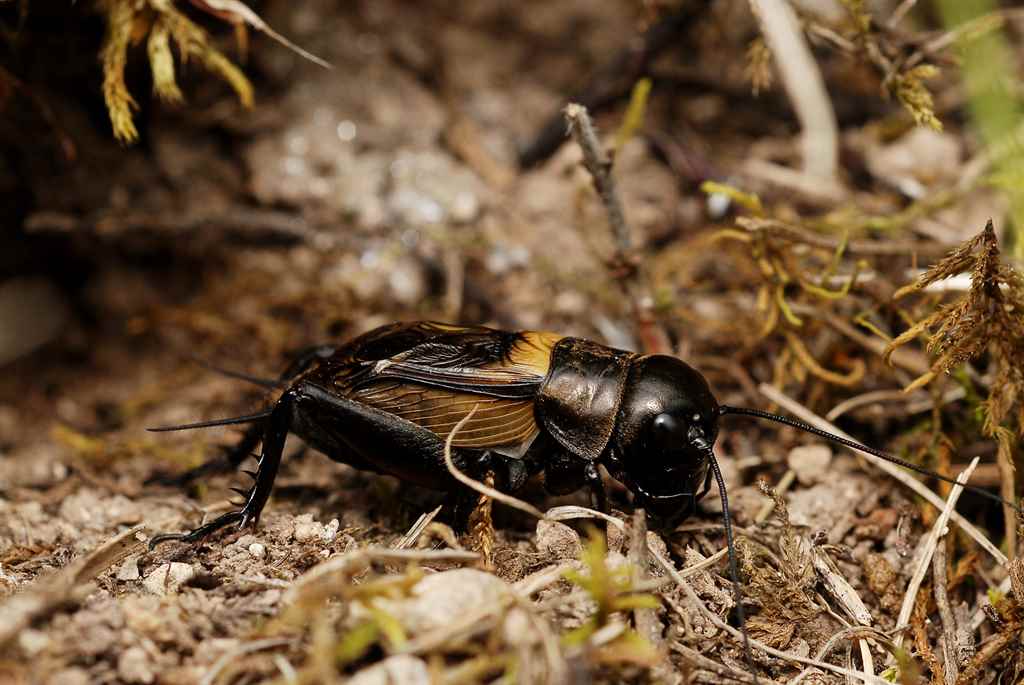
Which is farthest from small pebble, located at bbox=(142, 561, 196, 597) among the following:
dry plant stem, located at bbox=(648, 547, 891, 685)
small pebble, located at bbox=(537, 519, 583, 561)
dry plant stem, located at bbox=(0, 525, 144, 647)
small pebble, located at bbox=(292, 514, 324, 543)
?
dry plant stem, located at bbox=(648, 547, 891, 685)

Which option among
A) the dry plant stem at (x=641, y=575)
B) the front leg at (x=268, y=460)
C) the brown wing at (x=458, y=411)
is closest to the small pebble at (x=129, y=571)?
the front leg at (x=268, y=460)

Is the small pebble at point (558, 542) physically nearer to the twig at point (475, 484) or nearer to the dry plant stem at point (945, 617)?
the twig at point (475, 484)

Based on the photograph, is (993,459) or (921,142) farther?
(921,142)

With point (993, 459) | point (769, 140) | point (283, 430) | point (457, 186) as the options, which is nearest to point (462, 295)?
point (457, 186)

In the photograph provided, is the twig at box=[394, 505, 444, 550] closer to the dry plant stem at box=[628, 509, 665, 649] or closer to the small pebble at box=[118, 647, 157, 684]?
the dry plant stem at box=[628, 509, 665, 649]

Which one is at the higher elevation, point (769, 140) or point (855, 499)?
point (769, 140)

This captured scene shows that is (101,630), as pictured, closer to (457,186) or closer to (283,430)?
(283,430)
